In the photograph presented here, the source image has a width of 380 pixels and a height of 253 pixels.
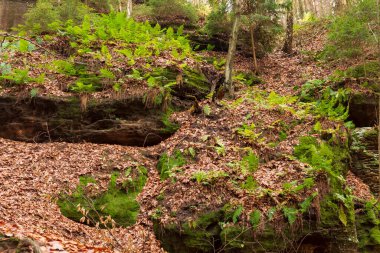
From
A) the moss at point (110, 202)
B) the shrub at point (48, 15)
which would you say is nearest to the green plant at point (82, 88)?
the moss at point (110, 202)

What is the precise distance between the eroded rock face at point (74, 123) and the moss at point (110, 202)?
6.98 ft

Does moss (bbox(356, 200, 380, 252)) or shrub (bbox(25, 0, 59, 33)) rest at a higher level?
shrub (bbox(25, 0, 59, 33))

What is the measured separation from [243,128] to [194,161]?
7.06ft

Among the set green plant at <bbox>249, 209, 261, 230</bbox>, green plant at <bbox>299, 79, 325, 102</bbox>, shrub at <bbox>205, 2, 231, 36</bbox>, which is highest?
shrub at <bbox>205, 2, 231, 36</bbox>

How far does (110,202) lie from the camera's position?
8.32 meters

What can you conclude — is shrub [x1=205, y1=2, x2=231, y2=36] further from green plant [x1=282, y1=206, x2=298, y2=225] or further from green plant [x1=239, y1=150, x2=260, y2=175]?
green plant [x1=282, y1=206, x2=298, y2=225]

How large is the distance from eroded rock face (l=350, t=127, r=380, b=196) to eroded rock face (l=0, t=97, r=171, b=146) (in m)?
6.27

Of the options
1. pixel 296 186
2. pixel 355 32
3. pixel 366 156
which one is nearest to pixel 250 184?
pixel 296 186

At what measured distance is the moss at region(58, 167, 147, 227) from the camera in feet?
25.9

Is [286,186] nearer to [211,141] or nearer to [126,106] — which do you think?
[211,141]

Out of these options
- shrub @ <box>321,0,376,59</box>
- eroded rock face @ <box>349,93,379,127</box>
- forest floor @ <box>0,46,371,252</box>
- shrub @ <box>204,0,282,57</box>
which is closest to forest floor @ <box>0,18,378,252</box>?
forest floor @ <box>0,46,371,252</box>

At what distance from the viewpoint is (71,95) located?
37.0ft

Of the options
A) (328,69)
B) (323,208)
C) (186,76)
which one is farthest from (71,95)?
(328,69)

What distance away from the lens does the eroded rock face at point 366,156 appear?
10164mm
